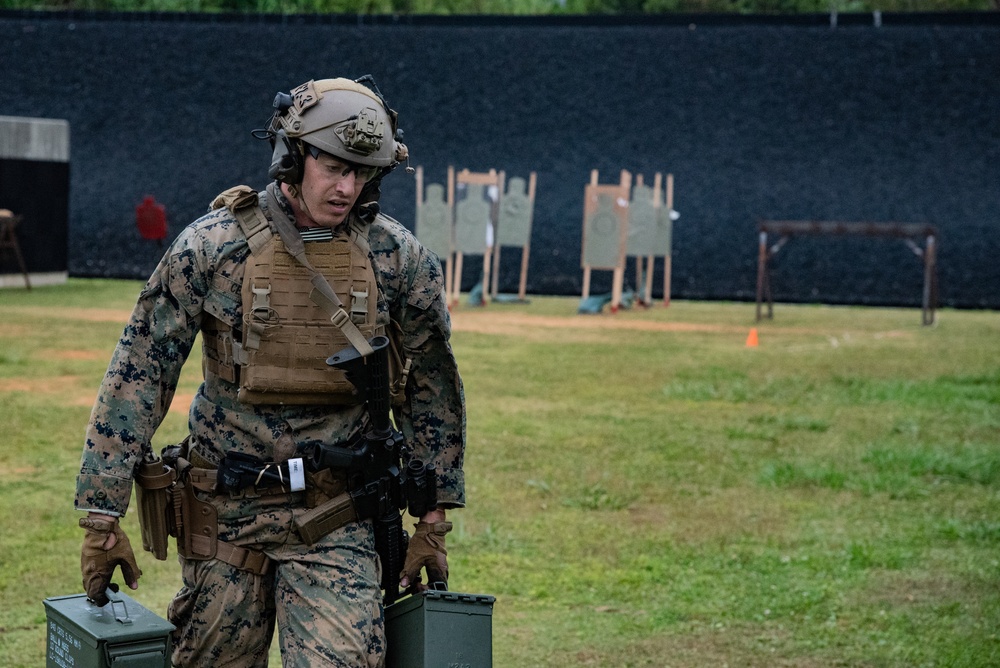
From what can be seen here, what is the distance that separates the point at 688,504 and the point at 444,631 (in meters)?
3.95

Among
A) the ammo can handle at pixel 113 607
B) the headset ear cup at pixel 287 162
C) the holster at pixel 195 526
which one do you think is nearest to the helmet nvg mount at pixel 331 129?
the headset ear cup at pixel 287 162

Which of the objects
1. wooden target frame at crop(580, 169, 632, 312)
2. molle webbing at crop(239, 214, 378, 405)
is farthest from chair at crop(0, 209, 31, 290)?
molle webbing at crop(239, 214, 378, 405)

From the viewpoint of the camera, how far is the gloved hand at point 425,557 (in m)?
3.36

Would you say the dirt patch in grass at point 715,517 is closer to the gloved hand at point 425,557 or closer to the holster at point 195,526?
the gloved hand at point 425,557

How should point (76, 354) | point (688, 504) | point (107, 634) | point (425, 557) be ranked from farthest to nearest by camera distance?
1. point (76, 354)
2. point (688, 504)
3. point (425, 557)
4. point (107, 634)

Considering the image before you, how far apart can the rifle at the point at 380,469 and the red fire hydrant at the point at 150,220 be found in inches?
783

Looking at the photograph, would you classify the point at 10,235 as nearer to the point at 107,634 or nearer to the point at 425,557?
the point at 425,557

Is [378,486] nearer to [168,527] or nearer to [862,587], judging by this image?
[168,527]

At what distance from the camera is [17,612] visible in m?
4.95

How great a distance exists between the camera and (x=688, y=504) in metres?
6.95

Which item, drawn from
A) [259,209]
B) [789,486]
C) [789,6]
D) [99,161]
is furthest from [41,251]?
[789,6]

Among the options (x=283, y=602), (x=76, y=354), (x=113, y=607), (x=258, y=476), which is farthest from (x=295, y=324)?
(x=76, y=354)

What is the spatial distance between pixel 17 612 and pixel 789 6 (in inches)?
A: 1314

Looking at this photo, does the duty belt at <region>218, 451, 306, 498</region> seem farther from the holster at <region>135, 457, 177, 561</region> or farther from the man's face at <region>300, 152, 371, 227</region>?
the man's face at <region>300, 152, 371, 227</region>
